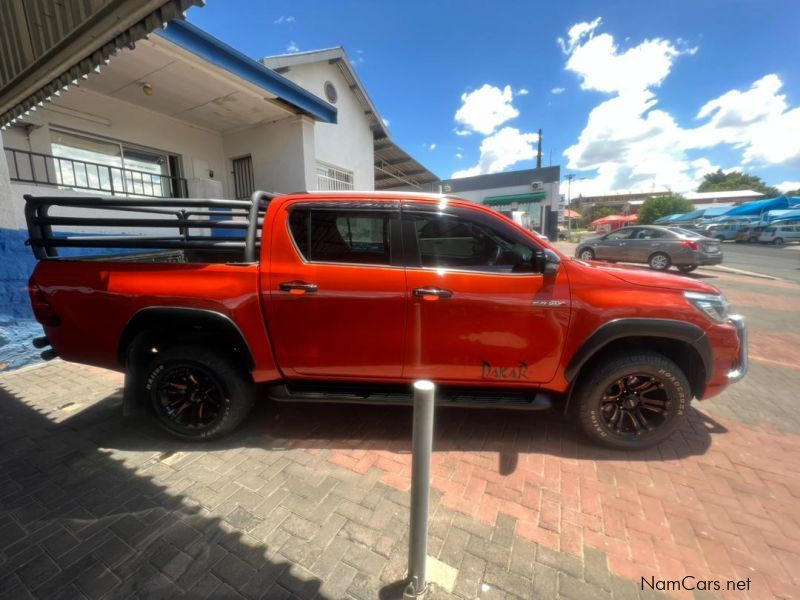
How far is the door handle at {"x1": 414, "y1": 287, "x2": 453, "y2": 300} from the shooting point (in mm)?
2480

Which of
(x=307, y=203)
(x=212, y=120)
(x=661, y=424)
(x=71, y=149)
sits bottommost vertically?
(x=661, y=424)

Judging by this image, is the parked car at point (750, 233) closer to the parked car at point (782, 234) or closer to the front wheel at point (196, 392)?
the parked car at point (782, 234)

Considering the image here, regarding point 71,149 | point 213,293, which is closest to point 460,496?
point 213,293

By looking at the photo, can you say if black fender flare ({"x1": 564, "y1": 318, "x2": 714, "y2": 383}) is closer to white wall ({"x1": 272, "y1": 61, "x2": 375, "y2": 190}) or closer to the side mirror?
the side mirror

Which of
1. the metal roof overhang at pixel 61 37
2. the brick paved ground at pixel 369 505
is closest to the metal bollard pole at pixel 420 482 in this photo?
the brick paved ground at pixel 369 505

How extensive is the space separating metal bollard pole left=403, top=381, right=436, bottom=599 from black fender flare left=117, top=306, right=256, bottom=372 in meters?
1.63

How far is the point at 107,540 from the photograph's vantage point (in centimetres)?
198

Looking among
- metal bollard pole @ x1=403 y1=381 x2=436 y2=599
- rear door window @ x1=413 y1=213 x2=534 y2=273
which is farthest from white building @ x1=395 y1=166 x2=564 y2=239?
metal bollard pole @ x1=403 y1=381 x2=436 y2=599

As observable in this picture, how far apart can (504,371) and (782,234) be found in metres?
36.2

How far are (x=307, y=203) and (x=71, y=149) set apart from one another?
781 centimetres

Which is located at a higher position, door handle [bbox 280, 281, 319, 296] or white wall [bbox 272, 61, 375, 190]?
white wall [bbox 272, 61, 375, 190]

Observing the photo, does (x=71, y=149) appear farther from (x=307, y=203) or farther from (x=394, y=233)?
(x=394, y=233)

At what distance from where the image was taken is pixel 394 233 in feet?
8.64

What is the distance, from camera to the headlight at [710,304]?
2.59 m
